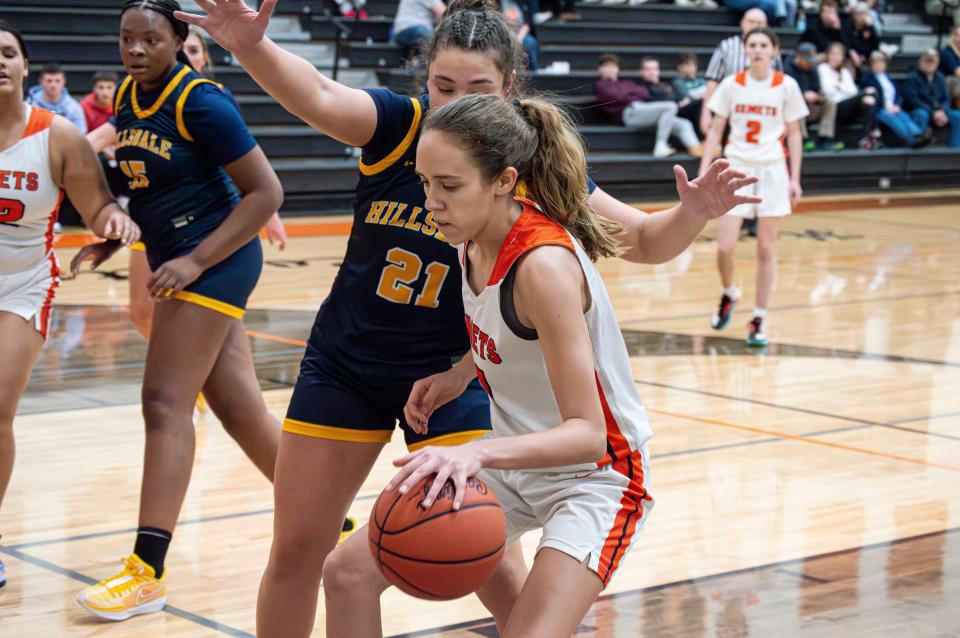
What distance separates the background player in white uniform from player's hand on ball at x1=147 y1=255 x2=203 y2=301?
1411mm

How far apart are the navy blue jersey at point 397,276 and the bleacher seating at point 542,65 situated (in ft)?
25.5

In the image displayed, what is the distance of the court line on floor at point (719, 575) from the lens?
3.62 meters

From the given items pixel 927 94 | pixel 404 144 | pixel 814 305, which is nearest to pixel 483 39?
pixel 404 144

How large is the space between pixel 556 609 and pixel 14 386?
82.6 inches

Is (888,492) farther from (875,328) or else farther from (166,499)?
(875,328)

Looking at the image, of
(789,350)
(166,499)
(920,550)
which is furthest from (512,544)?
(789,350)

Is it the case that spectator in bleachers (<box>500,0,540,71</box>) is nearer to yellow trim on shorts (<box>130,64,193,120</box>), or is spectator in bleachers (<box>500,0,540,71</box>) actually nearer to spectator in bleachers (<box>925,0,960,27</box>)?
spectator in bleachers (<box>925,0,960,27</box>)

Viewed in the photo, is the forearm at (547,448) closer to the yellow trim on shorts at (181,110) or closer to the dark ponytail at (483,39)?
the dark ponytail at (483,39)

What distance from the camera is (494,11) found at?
3.06 meters

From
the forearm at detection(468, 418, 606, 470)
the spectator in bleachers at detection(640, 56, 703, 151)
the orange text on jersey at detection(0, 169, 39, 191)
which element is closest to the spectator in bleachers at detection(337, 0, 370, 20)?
the spectator in bleachers at detection(640, 56, 703, 151)

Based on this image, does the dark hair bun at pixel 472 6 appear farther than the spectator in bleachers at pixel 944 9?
No

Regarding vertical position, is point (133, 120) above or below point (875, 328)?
above

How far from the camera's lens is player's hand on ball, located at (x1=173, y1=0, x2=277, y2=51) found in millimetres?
2578

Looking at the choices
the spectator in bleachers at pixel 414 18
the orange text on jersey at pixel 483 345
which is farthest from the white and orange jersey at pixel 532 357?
the spectator in bleachers at pixel 414 18
